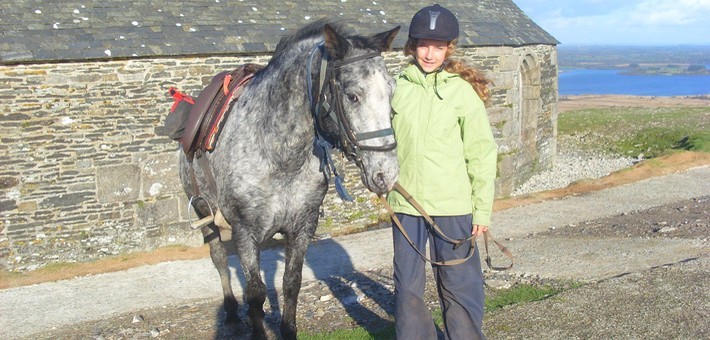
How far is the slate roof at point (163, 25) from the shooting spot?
10.2m

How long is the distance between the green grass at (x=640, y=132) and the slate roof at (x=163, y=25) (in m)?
7.12

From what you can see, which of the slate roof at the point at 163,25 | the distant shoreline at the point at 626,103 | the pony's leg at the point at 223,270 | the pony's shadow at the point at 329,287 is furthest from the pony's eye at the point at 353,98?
the distant shoreline at the point at 626,103

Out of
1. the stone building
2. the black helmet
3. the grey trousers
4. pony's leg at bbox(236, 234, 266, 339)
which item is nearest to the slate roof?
the stone building

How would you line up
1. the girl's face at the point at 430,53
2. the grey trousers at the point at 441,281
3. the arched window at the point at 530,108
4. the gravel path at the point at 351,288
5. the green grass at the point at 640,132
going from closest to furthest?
1. the girl's face at the point at 430,53
2. the grey trousers at the point at 441,281
3. the gravel path at the point at 351,288
4. the arched window at the point at 530,108
5. the green grass at the point at 640,132

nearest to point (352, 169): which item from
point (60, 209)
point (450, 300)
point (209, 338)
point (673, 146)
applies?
point (60, 209)

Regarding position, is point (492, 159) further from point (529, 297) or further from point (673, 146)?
point (673, 146)

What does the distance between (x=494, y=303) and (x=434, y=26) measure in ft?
11.0

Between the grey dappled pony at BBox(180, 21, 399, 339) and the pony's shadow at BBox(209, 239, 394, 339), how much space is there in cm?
98

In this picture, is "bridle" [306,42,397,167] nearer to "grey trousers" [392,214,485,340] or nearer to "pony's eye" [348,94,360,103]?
"pony's eye" [348,94,360,103]

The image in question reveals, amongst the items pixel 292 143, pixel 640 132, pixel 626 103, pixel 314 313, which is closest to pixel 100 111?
pixel 314 313

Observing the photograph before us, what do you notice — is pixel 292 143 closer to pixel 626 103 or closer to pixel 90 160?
pixel 90 160

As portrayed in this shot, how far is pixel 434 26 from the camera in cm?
400

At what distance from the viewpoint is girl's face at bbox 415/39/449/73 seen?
4.09 meters

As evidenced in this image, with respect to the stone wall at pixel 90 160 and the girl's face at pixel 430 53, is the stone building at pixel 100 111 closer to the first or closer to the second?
the stone wall at pixel 90 160
